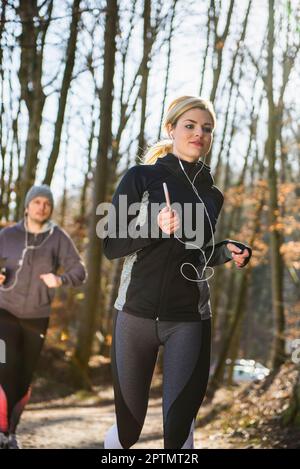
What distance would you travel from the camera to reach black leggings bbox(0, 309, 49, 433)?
5.50 m

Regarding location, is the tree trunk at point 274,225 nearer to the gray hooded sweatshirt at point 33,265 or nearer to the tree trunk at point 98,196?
the tree trunk at point 98,196

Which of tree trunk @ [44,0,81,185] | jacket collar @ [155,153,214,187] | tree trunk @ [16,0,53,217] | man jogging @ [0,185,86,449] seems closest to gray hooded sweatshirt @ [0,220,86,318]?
man jogging @ [0,185,86,449]

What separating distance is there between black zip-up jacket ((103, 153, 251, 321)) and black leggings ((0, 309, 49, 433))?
2227mm

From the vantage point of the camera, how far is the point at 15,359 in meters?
5.57

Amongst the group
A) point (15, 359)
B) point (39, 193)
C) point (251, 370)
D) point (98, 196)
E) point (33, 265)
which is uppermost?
point (98, 196)

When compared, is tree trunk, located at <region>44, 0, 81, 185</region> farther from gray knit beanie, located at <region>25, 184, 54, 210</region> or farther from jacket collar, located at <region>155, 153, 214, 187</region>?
jacket collar, located at <region>155, 153, 214, 187</region>

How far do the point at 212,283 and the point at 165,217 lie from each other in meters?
19.0

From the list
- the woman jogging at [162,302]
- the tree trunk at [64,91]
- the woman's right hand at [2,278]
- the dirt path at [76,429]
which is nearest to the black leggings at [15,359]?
the woman's right hand at [2,278]

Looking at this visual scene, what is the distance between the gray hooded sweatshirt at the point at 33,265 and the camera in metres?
5.70

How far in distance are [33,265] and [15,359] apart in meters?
0.81

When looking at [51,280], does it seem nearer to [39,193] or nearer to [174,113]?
[39,193]

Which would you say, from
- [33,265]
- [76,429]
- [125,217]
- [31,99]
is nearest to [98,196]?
[31,99]

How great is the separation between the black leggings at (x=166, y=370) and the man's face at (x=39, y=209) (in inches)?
104

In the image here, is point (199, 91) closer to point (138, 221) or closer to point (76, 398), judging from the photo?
point (76, 398)
